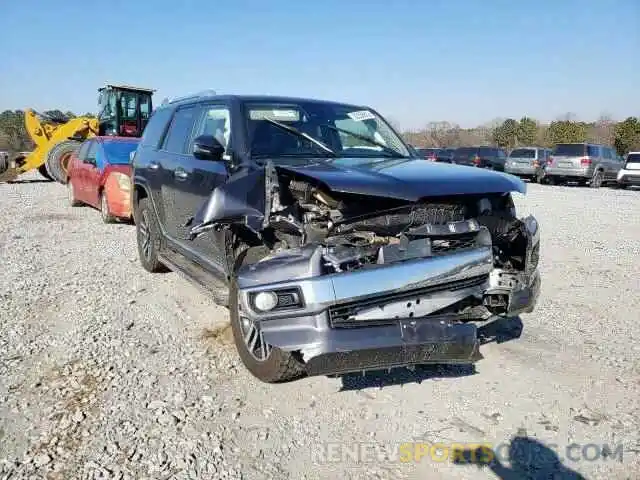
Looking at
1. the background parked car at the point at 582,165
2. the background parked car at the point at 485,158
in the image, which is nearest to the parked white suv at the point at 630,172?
the background parked car at the point at 582,165

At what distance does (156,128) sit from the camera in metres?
6.04

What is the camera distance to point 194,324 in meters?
4.57

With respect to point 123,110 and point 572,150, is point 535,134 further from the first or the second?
point 123,110

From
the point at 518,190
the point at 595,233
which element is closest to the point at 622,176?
the point at 595,233

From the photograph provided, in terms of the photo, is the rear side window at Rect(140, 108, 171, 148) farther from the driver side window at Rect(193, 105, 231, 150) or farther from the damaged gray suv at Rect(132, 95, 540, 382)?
the damaged gray suv at Rect(132, 95, 540, 382)

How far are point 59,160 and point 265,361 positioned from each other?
15.9 meters

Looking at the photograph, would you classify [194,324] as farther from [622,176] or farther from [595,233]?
[622,176]

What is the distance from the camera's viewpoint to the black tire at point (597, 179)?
2141 centimetres

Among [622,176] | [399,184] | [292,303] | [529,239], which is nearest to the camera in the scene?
[292,303]

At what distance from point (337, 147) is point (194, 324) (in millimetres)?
1909

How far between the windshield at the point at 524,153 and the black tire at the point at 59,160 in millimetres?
17968

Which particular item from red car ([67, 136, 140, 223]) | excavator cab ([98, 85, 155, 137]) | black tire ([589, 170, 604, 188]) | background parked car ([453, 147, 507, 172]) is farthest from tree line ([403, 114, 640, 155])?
red car ([67, 136, 140, 223])

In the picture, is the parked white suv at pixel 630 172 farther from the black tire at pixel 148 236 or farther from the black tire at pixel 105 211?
the black tire at pixel 148 236

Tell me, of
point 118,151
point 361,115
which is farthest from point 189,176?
point 118,151
